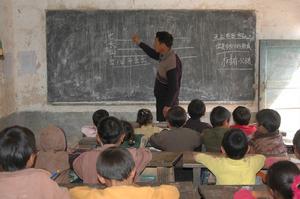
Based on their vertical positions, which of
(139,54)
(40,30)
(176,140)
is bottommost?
(176,140)

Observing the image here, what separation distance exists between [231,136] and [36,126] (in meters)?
4.21

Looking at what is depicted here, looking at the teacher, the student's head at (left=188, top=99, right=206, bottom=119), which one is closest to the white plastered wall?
the teacher

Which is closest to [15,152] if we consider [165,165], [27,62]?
[165,165]

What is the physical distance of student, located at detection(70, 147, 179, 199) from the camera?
203 centimetres

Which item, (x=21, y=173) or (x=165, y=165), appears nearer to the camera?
(x=21, y=173)

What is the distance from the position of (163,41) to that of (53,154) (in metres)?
2.71

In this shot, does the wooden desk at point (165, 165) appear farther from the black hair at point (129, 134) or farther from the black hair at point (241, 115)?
the black hair at point (241, 115)

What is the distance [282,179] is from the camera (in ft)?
6.17

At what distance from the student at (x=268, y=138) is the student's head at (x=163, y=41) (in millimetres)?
2096

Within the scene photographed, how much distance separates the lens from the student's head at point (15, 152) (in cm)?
211

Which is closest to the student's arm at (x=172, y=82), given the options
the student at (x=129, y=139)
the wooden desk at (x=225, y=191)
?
the student at (x=129, y=139)

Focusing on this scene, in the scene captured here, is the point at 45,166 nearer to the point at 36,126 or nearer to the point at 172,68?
the point at 172,68

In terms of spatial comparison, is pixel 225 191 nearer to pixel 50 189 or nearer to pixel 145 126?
pixel 50 189

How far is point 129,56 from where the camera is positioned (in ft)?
21.5
